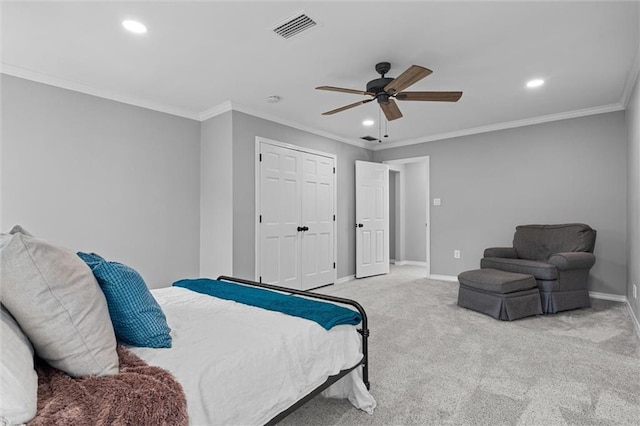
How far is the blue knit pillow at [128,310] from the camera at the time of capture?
1.32 m

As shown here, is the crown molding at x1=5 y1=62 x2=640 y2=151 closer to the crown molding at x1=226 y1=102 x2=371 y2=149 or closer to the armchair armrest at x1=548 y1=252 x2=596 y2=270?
the crown molding at x1=226 y1=102 x2=371 y2=149

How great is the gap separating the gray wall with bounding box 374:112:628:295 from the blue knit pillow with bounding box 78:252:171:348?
5154 mm

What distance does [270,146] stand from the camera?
183 inches

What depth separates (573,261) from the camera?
368 centimetres

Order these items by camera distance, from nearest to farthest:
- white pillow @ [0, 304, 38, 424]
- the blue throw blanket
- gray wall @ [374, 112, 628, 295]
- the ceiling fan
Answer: white pillow @ [0, 304, 38, 424] → the blue throw blanket → the ceiling fan → gray wall @ [374, 112, 628, 295]

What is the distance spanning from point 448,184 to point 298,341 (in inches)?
193

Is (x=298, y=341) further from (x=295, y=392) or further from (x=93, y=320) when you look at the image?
(x=93, y=320)

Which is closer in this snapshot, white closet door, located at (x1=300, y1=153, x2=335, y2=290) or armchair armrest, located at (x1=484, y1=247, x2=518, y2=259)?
armchair armrest, located at (x1=484, y1=247, x2=518, y2=259)

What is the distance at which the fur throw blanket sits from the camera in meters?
0.92

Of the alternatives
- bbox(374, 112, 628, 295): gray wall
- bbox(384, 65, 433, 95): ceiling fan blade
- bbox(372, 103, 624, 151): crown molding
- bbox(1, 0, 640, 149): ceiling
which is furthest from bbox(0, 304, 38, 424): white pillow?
bbox(372, 103, 624, 151): crown molding

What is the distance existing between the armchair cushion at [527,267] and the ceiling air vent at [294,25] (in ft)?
11.3

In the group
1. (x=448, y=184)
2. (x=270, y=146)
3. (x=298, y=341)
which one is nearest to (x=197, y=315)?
(x=298, y=341)

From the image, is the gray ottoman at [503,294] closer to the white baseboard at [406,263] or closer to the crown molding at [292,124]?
the crown molding at [292,124]

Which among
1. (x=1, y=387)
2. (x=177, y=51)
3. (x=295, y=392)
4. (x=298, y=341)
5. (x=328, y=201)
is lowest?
(x=295, y=392)
